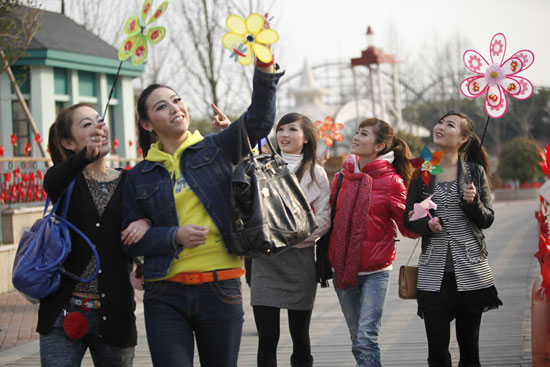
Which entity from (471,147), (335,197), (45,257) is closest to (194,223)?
(45,257)

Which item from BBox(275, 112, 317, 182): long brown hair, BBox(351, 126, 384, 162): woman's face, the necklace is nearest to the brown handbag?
BBox(351, 126, 384, 162): woman's face

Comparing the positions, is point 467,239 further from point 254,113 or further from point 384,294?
point 254,113

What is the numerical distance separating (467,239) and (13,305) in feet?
22.5

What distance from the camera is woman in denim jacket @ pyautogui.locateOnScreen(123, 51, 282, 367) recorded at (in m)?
3.38

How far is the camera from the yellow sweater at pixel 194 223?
3416 millimetres

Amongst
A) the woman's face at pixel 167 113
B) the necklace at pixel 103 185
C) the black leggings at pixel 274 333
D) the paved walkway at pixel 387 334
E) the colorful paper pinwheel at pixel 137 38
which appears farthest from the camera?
the paved walkway at pixel 387 334

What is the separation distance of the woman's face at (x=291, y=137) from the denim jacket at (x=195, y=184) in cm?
177

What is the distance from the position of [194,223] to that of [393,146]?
2336mm

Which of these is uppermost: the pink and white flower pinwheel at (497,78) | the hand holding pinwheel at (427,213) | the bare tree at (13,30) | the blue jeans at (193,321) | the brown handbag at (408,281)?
the bare tree at (13,30)

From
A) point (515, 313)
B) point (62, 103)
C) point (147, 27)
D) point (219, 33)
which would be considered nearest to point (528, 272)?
point (515, 313)

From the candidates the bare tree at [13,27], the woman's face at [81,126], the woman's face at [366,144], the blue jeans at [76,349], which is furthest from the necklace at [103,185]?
the bare tree at [13,27]

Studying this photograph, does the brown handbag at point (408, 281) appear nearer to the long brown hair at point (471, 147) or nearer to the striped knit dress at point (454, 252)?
the striped knit dress at point (454, 252)

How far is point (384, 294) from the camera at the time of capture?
493cm

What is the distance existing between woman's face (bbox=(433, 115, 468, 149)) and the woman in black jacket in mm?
2288
